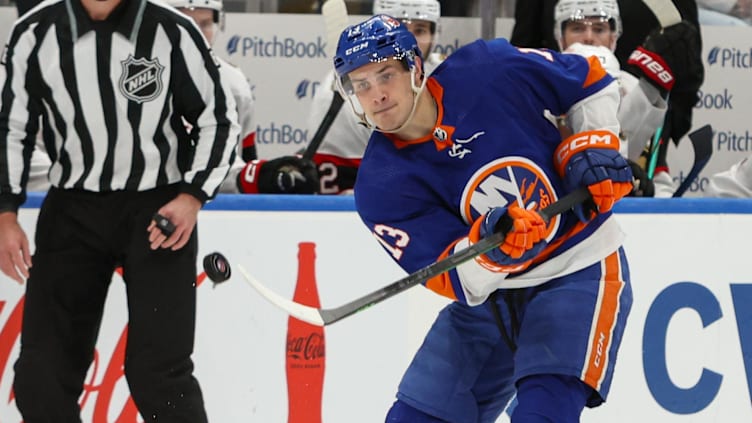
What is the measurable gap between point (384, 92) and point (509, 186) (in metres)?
0.31

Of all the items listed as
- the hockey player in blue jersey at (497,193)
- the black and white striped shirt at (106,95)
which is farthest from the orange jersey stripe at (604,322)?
the black and white striped shirt at (106,95)

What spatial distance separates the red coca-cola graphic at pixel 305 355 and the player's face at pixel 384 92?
122 cm

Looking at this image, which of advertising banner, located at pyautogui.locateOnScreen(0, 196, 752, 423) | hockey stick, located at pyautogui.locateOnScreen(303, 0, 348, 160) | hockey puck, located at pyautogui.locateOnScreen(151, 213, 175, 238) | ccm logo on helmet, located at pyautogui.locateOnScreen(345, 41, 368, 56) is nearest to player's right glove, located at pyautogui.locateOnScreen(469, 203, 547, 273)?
ccm logo on helmet, located at pyautogui.locateOnScreen(345, 41, 368, 56)

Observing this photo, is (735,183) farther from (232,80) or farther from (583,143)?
(583,143)

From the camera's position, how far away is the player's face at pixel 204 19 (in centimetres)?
428

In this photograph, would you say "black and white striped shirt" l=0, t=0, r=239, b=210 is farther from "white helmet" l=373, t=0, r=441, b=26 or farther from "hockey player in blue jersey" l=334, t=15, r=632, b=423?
"white helmet" l=373, t=0, r=441, b=26

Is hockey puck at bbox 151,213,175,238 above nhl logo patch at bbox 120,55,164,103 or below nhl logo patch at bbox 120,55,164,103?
below

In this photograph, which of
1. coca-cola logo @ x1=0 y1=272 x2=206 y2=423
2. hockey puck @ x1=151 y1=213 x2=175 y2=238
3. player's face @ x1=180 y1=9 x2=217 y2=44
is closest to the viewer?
hockey puck @ x1=151 y1=213 x2=175 y2=238

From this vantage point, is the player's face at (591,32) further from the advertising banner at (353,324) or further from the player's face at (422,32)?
the advertising banner at (353,324)

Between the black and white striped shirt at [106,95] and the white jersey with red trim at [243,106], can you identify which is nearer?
the black and white striped shirt at [106,95]

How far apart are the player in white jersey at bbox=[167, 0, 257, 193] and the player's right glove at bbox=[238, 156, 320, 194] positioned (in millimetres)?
67

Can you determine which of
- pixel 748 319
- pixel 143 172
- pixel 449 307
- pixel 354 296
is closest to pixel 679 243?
pixel 748 319

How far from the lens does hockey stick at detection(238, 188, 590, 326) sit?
2600mm

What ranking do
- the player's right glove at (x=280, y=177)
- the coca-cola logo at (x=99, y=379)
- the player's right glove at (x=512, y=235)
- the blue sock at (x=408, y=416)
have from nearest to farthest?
the player's right glove at (x=512, y=235) < the blue sock at (x=408, y=416) < the coca-cola logo at (x=99, y=379) < the player's right glove at (x=280, y=177)
